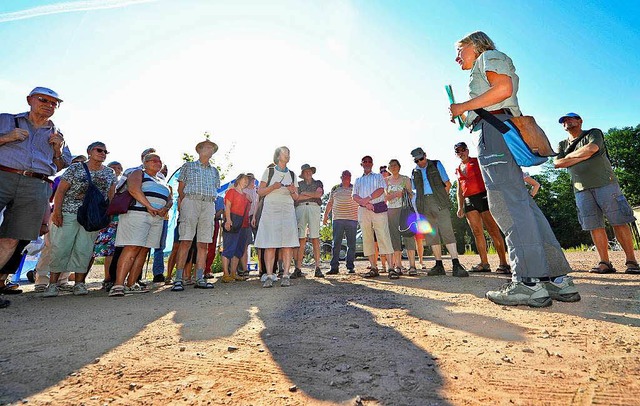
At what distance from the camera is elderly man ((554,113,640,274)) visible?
4.72 metres

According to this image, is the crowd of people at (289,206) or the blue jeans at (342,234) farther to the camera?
the blue jeans at (342,234)

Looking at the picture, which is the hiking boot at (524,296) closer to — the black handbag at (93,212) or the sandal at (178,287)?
the sandal at (178,287)

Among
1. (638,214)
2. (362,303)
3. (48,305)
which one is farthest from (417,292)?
(638,214)

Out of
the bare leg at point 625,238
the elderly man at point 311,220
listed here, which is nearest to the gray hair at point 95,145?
the elderly man at point 311,220

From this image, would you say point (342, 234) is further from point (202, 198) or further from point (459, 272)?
point (202, 198)

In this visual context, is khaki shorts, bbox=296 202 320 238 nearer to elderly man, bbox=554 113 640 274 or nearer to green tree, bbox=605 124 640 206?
elderly man, bbox=554 113 640 274

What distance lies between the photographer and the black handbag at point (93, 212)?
4371 mm

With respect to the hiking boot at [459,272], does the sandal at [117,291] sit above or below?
below

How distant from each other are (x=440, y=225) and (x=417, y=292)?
7.28 feet

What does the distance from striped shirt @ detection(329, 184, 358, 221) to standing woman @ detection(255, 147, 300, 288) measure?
193cm

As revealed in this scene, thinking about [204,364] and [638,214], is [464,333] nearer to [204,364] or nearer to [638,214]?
[204,364]

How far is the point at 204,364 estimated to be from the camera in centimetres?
166

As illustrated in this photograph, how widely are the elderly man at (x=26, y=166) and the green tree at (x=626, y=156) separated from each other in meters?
43.2

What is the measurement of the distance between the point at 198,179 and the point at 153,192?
0.63 metres
